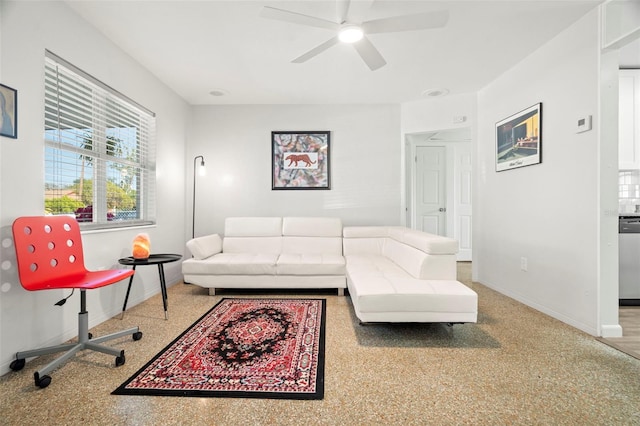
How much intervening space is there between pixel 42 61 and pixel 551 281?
436 centimetres

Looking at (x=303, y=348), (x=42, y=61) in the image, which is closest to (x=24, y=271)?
(x=42, y=61)

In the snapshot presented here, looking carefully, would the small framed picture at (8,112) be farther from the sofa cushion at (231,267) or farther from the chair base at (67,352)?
the sofa cushion at (231,267)

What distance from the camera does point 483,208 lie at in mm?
3578

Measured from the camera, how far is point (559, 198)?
2.48m

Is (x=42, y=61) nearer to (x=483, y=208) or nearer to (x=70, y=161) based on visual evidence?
(x=70, y=161)

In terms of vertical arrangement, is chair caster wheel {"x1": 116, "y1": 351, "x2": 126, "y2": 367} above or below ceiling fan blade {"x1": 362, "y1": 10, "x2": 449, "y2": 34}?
below

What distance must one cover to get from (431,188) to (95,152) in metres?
5.03

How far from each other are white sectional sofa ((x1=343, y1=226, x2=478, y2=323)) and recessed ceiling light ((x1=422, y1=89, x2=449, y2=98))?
1.91 m

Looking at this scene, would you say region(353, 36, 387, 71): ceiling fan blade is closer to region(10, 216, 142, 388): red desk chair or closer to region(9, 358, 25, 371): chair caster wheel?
region(10, 216, 142, 388): red desk chair

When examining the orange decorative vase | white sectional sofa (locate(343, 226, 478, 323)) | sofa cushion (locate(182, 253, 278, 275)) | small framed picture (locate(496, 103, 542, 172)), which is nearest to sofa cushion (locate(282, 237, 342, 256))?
white sectional sofa (locate(343, 226, 478, 323))

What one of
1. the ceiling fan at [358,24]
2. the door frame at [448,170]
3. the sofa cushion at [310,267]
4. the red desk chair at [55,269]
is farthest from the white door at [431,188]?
the red desk chair at [55,269]

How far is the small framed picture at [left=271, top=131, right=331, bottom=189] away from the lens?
13.7 ft

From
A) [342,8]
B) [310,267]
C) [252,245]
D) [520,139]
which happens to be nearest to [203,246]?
[252,245]

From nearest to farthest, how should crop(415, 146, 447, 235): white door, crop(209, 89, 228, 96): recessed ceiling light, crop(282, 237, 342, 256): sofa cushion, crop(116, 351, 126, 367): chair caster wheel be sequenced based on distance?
1. crop(116, 351, 126, 367): chair caster wheel
2. crop(209, 89, 228, 96): recessed ceiling light
3. crop(282, 237, 342, 256): sofa cushion
4. crop(415, 146, 447, 235): white door
